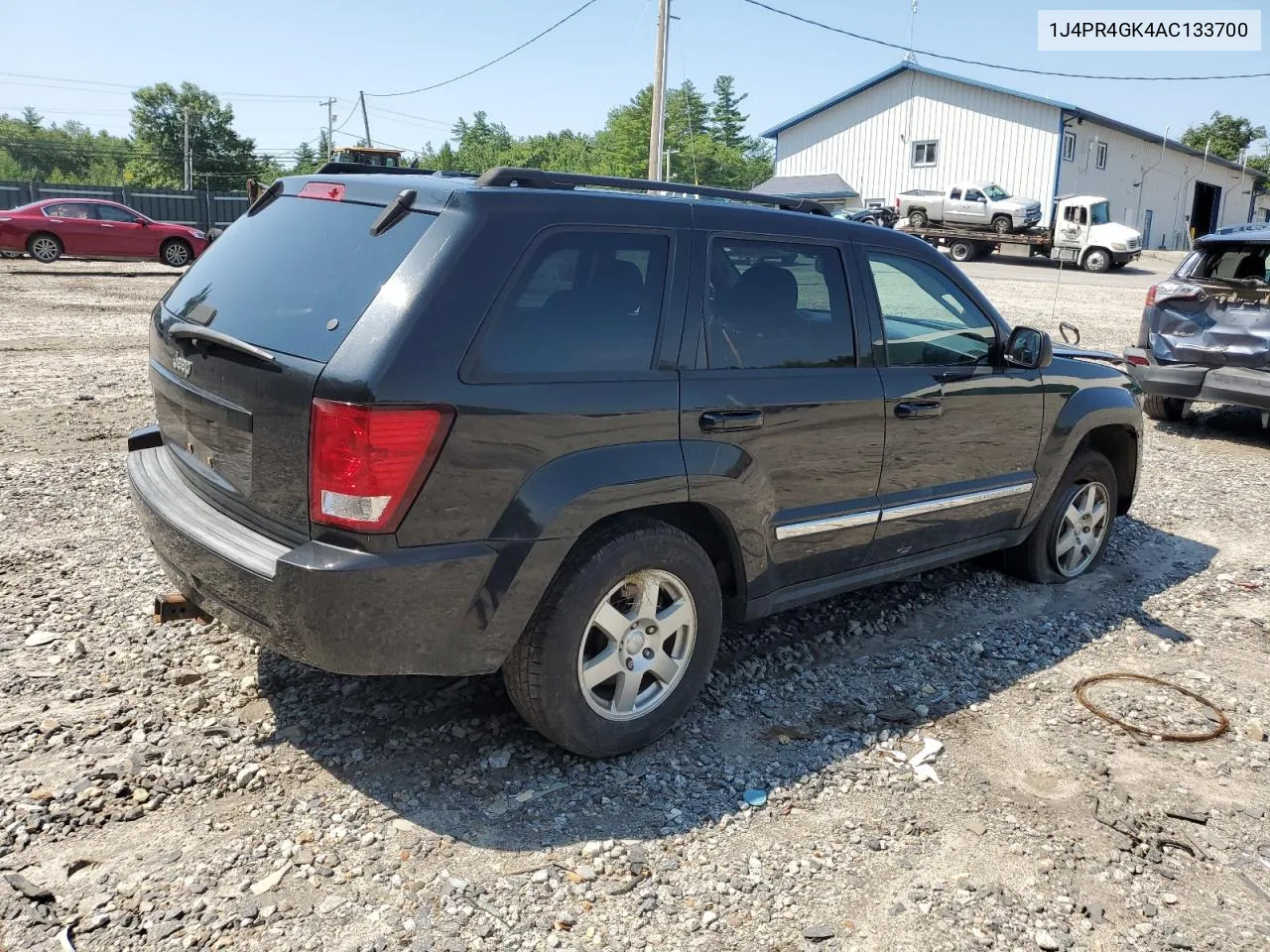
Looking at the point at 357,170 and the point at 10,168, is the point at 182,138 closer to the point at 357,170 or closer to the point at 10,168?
the point at 10,168

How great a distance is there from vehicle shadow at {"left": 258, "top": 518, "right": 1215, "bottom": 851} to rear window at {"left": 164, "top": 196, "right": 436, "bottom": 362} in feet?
4.69

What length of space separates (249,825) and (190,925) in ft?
1.42

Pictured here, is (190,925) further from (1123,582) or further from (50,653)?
(1123,582)

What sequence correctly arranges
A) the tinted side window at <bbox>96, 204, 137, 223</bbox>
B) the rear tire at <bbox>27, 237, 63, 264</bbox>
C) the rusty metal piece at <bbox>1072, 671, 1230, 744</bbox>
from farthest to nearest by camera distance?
the tinted side window at <bbox>96, 204, 137, 223</bbox>, the rear tire at <bbox>27, 237, 63, 264</bbox>, the rusty metal piece at <bbox>1072, 671, 1230, 744</bbox>

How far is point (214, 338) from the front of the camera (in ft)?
10.3

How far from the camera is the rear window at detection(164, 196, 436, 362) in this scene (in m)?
2.98

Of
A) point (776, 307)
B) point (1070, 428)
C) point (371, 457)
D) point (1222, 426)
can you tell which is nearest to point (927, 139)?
point (1222, 426)

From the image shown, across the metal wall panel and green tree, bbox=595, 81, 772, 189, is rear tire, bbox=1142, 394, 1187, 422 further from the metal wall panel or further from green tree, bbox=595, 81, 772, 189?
green tree, bbox=595, 81, 772, 189

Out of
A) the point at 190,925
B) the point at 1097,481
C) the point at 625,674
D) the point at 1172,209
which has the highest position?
the point at 1172,209

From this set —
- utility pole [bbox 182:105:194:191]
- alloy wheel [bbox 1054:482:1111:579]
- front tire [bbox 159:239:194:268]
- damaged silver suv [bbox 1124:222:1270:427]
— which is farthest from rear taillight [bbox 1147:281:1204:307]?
utility pole [bbox 182:105:194:191]

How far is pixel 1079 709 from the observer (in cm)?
407

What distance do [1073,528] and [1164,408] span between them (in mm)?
5627

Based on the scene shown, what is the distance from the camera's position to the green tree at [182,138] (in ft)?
279

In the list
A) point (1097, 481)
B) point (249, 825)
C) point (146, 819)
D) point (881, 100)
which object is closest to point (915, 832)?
point (249, 825)
